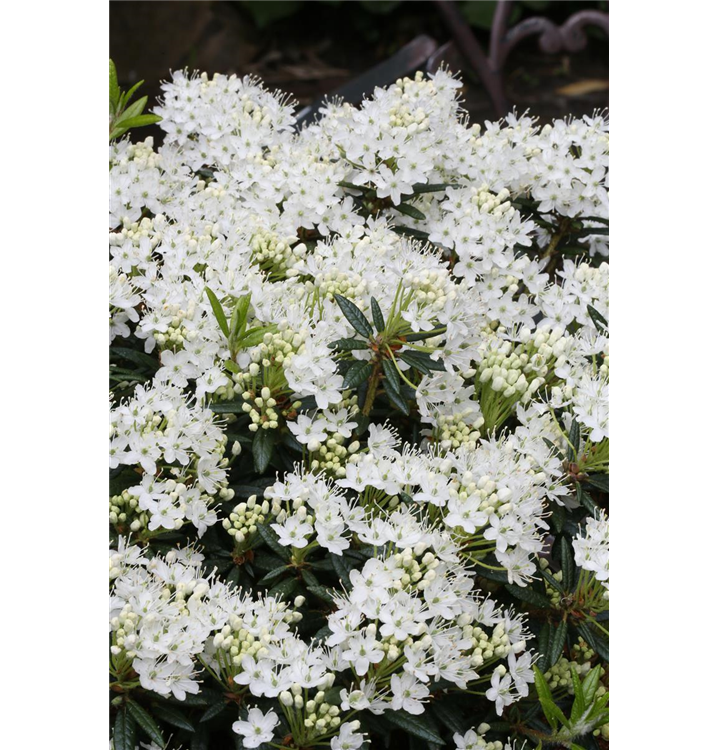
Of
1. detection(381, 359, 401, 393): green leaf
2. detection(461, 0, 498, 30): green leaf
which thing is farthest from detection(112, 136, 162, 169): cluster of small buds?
detection(461, 0, 498, 30): green leaf

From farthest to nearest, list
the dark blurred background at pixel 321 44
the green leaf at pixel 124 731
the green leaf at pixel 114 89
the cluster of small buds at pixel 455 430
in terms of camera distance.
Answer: the dark blurred background at pixel 321 44
the green leaf at pixel 114 89
the cluster of small buds at pixel 455 430
the green leaf at pixel 124 731

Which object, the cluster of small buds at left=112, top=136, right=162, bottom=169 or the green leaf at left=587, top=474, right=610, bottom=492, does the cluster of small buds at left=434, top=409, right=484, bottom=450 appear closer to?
the green leaf at left=587, top=474, right=610, bottom=492

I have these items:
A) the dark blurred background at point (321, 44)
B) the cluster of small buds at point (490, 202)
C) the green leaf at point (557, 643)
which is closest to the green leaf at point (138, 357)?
the cluster of small buds at point (490, 202)

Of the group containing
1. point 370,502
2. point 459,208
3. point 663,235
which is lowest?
point 370,502

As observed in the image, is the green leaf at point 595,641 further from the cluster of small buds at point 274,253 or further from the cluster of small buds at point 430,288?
the cluster of small buds at point 274,253

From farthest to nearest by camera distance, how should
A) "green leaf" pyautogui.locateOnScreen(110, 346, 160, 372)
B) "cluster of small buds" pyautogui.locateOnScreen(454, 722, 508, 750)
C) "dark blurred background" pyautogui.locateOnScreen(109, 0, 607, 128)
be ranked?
"dark blurred background" pyautogui.locateOnScreen(109, 0, 607, 128)
"green leaf" pyautogui.locateOnScreen(110, 346, 160, 372)
"cluster of small buds" pyautogui.locateOnScreen(454, 722, 508, 750)

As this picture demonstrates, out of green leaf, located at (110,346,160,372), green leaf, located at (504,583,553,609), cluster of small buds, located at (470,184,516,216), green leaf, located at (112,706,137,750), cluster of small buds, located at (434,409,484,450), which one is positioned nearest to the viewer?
green leaf, located at (112,706,137,750)
